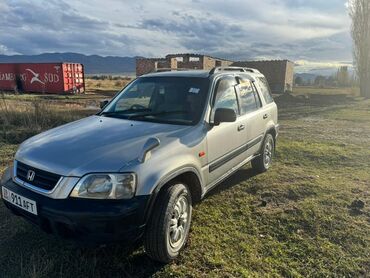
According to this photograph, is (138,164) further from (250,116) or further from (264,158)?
(264,158)

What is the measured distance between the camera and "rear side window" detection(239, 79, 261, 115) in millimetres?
4898

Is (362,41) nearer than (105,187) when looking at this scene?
No

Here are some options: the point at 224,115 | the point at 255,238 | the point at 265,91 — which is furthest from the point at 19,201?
the point at 265,91

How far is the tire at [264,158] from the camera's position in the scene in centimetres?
588

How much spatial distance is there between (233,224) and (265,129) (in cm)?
223

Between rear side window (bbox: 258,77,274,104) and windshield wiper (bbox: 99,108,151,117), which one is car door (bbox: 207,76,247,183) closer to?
windshield wiper (bbox: 99,108,151,117)

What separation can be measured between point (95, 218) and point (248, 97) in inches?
131

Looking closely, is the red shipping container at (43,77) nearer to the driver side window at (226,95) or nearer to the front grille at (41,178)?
the driver side window at (226,95)

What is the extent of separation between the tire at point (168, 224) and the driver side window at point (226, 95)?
126 centimetres

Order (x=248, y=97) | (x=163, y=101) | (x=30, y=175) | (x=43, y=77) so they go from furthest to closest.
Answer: (x=43, y=77) → (x=248, y=97) → (x=163, y=101) → (x=30, y=175)

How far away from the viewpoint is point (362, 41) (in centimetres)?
3073

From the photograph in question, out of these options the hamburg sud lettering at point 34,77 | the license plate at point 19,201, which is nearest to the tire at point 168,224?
the license plate at point 19,201

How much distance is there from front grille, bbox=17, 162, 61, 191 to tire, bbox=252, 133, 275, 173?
3.87m

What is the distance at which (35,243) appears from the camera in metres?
3.53
